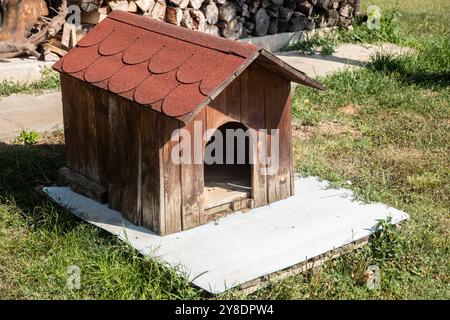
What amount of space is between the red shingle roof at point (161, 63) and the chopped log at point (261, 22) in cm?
525

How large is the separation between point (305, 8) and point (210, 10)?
180 cm

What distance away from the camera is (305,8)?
Answer: 1115 cm

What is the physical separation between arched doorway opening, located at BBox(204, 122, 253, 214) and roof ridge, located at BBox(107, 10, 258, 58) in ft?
2.18

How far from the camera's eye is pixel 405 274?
4672 millimetres

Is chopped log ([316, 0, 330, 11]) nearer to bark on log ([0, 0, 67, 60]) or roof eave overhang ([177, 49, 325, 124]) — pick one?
bark on log ([0, 0, 67, 60])

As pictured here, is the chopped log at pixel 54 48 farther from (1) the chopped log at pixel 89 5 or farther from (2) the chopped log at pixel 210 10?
(2) the chopped log at pixel 210 10

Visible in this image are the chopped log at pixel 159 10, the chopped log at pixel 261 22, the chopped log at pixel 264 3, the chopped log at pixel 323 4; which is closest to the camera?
the chopped log at pixel 159 10

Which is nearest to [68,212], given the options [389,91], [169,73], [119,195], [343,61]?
[119,195]

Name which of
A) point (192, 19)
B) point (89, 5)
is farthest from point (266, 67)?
point (192, 19)

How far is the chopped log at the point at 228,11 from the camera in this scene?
33.5 ft

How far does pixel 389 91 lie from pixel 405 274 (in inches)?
166

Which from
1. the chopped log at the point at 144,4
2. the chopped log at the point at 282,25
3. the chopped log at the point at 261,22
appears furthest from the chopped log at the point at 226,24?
the chopped log at the point at 144,4

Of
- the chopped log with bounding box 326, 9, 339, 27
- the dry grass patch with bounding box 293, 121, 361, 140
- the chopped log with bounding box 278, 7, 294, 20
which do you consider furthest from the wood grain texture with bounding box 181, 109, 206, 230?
the chopped log with bounding box 326, 9, 339, 27

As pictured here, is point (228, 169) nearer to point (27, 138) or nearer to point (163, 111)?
point (163, 111)
